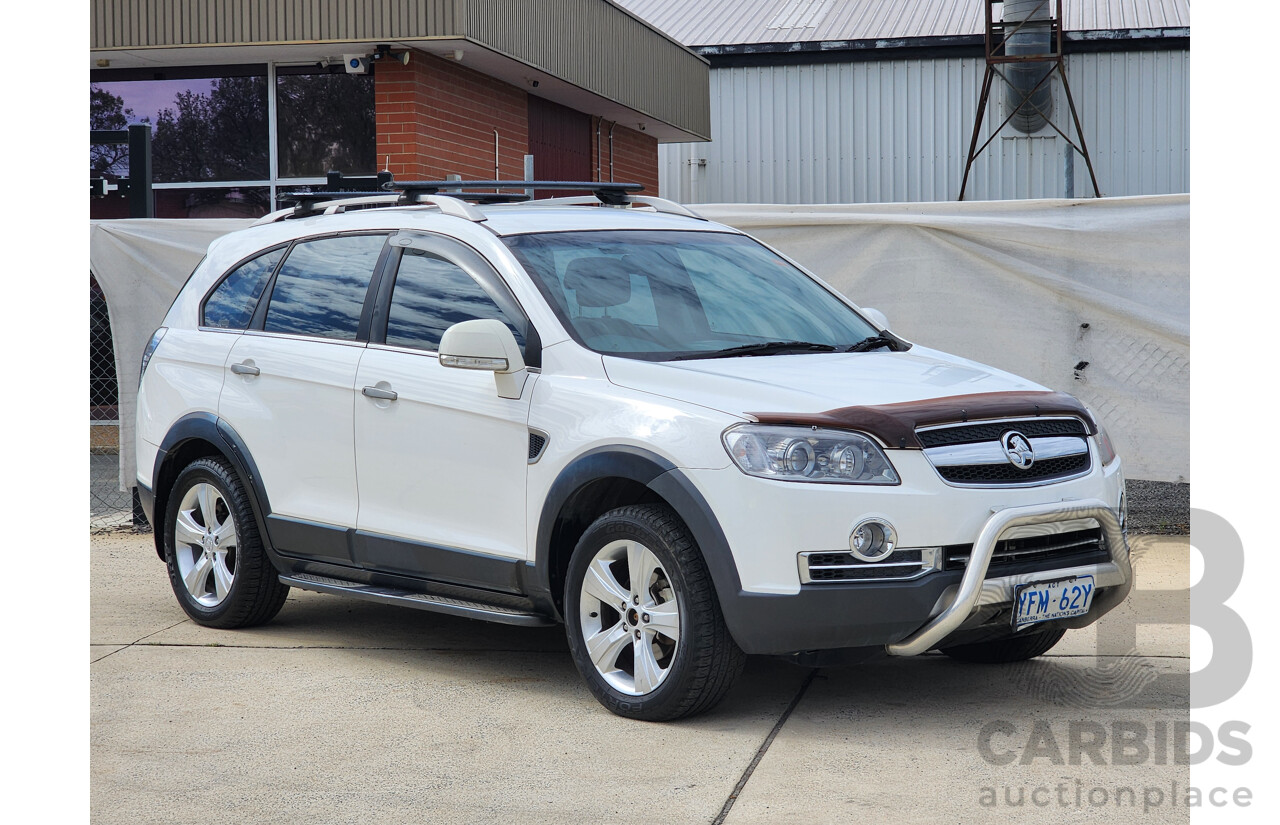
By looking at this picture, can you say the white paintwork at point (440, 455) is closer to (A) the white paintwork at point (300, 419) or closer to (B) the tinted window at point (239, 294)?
(A) the white paintwork at point (300, 419)

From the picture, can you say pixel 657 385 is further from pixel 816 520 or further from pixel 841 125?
pixel 841 125

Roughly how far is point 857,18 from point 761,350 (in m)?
21.9

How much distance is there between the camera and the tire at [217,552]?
22.0 feet

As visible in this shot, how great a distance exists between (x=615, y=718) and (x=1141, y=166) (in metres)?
20.7

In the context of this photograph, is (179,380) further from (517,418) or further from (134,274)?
(134,274)

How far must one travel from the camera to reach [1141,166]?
77.4 feet

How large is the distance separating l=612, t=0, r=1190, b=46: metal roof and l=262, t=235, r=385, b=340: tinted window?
18.9 m

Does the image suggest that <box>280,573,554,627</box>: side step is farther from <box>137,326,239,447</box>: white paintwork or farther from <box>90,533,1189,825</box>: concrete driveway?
<box>137,326,239,447</box>: white paintwork

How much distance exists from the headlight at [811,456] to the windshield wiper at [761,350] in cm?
72

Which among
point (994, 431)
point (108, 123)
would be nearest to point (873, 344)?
point (994, 431)

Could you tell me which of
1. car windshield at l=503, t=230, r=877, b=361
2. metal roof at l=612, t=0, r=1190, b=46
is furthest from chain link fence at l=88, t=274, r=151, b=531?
metal roof at l=612, t=0, r=1190, b=46

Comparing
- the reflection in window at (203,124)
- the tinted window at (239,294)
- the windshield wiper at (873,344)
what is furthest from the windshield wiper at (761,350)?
the reflection in window at (203,124)

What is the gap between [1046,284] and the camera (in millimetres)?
8859

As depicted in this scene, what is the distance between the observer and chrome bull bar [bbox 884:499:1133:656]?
473cm
